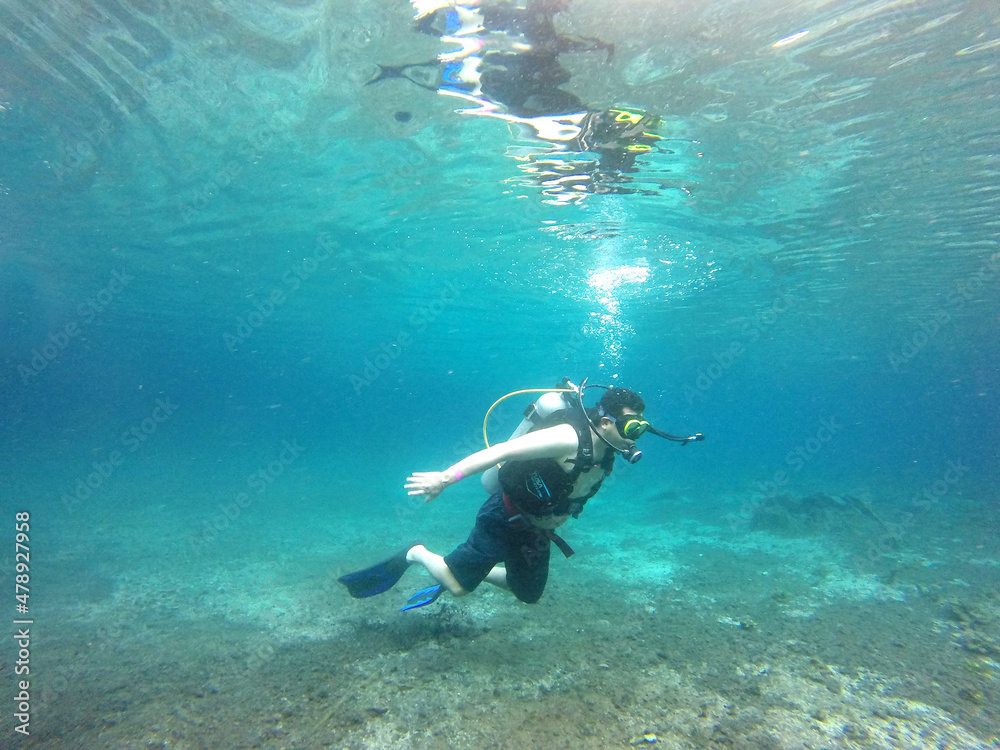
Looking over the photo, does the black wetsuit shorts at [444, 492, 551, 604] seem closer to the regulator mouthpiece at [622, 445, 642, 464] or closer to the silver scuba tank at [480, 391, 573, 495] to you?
the silver scuba tank at [480, 391, 573, 495]

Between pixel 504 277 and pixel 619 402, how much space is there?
18.9 metres

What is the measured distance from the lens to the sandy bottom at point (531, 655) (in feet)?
A: 13.9

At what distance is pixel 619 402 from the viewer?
4.56 m

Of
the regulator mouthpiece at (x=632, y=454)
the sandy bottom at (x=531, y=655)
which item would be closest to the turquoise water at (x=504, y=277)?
the sandy bottom at (x=531, y=655)

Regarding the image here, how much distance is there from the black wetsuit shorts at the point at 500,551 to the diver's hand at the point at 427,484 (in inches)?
65.4

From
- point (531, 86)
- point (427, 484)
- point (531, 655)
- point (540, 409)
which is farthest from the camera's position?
point (531, 86)

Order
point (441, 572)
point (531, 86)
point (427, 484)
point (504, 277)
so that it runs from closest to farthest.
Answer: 1. point (427, 484)
2. point (441, 572)
3. point (531, 86)
4. point (504, 277)

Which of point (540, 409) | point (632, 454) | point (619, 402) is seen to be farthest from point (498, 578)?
point (619, 402)

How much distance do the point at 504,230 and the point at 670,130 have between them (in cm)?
734

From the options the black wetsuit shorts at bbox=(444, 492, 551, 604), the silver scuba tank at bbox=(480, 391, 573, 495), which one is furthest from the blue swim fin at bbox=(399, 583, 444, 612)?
the silver scuba tank at bbox=(480, 391, 573, 495)

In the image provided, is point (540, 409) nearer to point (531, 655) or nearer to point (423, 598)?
point (423, 598)

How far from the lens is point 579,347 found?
54.0 metres

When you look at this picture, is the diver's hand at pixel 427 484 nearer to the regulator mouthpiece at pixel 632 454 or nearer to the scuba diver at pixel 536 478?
the scuba diver at pixel 536 478

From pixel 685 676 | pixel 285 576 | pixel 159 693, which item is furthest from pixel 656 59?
pixel 285 576
